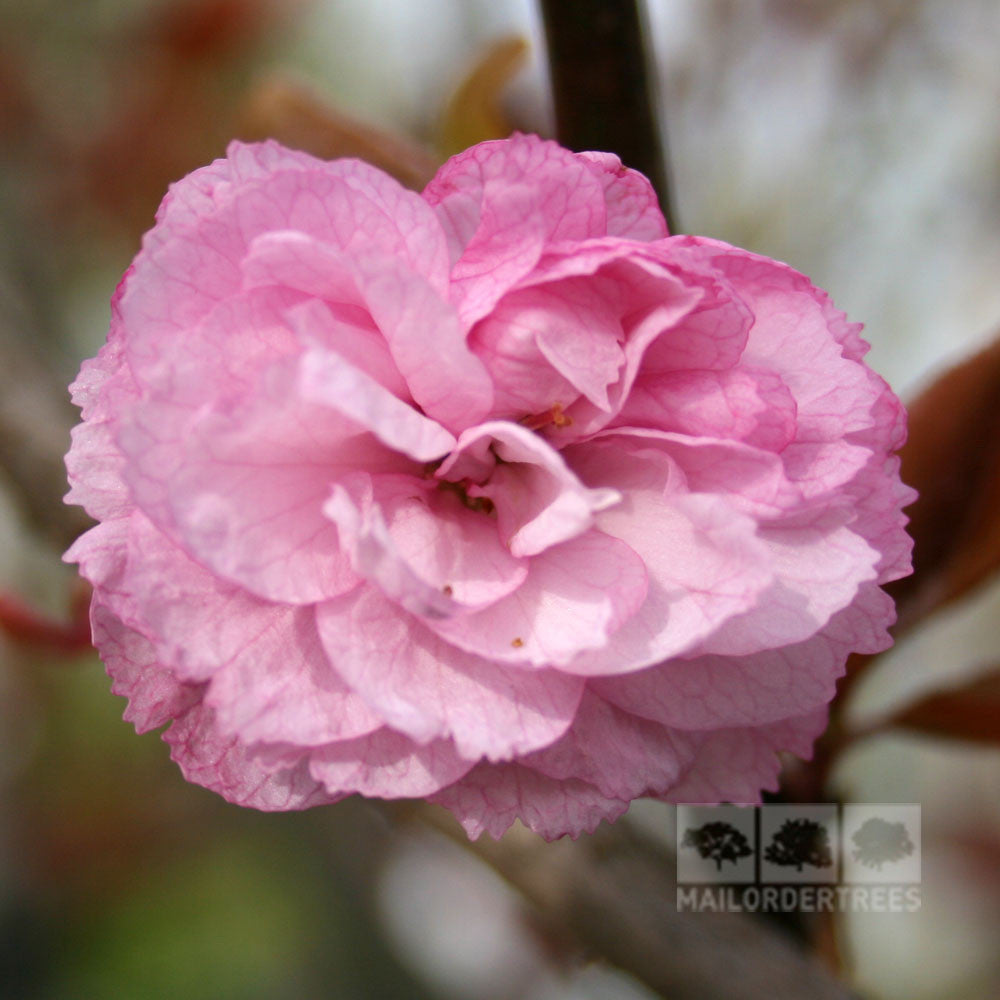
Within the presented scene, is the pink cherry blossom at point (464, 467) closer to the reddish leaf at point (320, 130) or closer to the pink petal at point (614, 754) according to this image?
the pink petal at point (614, 754)

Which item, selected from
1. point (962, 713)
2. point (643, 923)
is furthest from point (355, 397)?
point (962, 713)

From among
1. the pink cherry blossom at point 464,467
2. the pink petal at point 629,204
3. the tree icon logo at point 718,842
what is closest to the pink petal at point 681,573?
the pink cherry blossom at point 464,467

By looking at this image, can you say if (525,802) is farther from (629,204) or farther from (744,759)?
(629,204)

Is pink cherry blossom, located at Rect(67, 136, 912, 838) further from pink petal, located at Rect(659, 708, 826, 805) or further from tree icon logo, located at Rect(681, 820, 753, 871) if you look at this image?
tree icon logo, located at Rect(681, 820, 753, 871)

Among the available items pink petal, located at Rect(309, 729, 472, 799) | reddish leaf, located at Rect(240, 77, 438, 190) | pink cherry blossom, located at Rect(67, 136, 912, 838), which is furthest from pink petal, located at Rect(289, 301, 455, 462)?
reddish leaf, located at Rect(240, 77, 438, 190)

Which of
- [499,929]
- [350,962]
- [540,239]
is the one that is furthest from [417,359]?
[350,962]

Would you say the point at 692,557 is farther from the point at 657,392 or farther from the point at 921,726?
the point at 921,726
